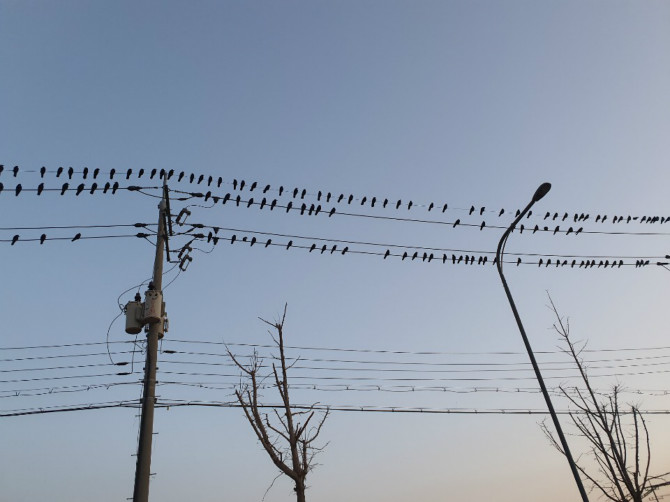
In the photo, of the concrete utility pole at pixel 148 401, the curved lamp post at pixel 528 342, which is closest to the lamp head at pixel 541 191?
the curved lamp post at pixel 528 342

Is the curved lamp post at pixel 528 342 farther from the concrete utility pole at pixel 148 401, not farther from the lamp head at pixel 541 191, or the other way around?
the concrete utility pole at pixel 148 401

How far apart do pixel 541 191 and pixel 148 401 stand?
1050cm

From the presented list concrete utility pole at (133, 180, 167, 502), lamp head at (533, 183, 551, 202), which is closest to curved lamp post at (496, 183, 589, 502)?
lamp head at (533, 183, 551, 202)

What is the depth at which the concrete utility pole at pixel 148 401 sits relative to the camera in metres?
6.78

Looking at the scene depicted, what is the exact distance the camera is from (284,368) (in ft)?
50.2

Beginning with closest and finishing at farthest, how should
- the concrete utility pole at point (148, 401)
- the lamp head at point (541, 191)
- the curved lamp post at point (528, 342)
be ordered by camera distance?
the concrete utility pole at point (148, 401) < the curved lamp post at point (528, 342) < the lamp head at point (541, 191)

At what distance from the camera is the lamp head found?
12.0 metres

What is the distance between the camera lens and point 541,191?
12.1 meters

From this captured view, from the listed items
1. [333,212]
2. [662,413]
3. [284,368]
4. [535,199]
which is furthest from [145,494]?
[662,413]

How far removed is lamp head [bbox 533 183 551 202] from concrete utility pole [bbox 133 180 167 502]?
9.43 m

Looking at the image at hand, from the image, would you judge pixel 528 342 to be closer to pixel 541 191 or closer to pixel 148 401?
pixel 541 191

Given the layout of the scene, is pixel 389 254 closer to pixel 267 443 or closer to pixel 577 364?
pixel 267 443

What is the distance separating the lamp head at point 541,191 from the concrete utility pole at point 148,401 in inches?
371

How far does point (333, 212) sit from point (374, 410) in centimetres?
658
